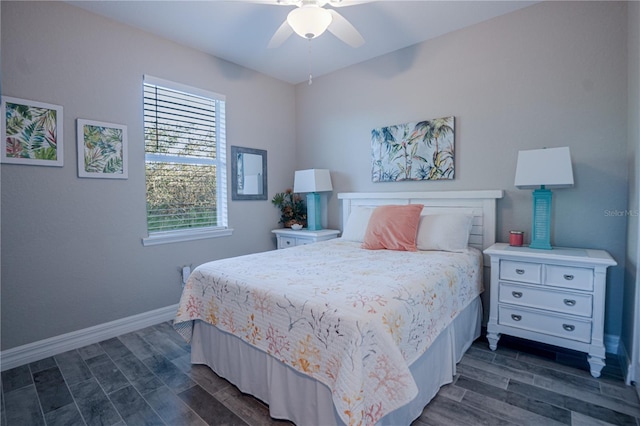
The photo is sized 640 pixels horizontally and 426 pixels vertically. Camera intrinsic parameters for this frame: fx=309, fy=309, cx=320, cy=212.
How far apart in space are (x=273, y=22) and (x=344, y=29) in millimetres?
910

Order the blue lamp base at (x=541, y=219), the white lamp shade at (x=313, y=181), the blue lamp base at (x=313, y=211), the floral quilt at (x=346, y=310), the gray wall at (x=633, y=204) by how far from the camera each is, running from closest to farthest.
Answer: the floral quilt at (x=346, y=310)
the gray wall at (x=633, y=204)
the blue lamp base at (x=541, y=219)
the white lamp shade at (x=313, y=181)
the blue lamp base at (x=313, y=211)

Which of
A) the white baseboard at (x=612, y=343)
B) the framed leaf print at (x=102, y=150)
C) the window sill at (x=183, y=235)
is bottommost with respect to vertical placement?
the white baseboard at (x=612, y=343)

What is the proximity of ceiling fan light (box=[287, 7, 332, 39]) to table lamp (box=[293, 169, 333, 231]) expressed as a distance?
177 cm

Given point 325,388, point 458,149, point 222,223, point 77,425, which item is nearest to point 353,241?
point 458,149

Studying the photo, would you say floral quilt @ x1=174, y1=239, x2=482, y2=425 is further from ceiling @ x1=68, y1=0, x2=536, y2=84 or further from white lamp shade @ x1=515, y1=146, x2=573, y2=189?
ceiling @ x1=68, y1=0, x2=536, y2=84

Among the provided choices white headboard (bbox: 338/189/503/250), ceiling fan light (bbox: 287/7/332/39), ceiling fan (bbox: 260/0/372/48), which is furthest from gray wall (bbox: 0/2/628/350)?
ceiling fan light (bbox: 287/7/332/39)

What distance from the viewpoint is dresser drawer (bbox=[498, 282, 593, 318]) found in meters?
2.02

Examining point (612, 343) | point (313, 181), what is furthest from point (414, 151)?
point (612, 343)

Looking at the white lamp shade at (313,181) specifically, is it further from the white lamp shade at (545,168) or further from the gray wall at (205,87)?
the white lamp shade at (545,168)

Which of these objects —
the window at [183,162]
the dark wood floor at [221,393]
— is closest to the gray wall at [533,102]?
the dark wood floor at [221,393]

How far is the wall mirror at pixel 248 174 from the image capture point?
11.8 ft

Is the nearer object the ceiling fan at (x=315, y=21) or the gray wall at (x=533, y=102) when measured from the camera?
the ceiling fan at (x=315, y=21)

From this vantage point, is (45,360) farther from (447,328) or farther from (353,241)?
(447,328)

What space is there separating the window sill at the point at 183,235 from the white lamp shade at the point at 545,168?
288 cm
